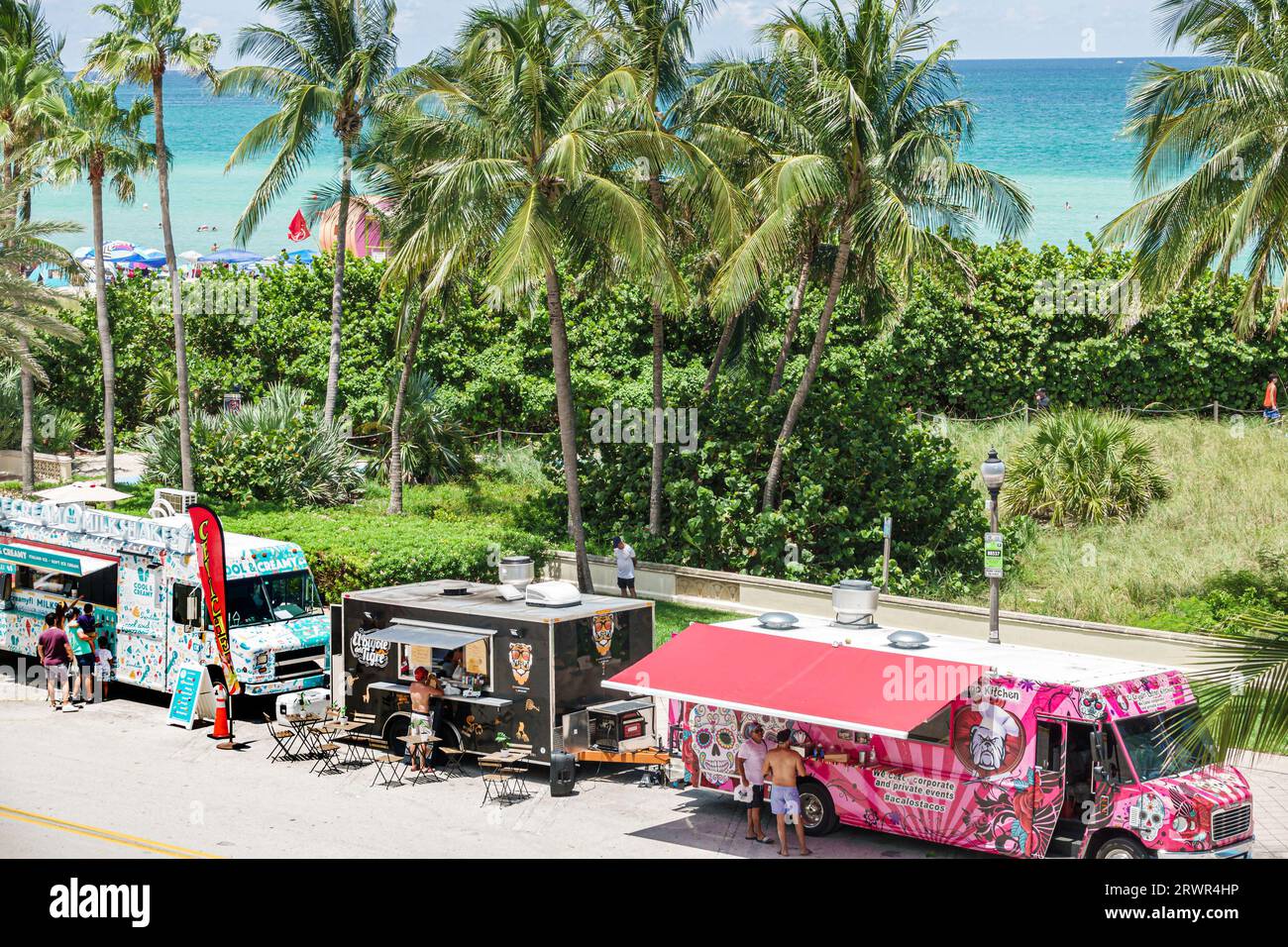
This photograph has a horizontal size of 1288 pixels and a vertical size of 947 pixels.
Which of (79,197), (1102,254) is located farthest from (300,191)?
(1102,254)

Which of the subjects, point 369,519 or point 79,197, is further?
point 79,197

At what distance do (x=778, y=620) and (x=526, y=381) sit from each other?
76.6ft

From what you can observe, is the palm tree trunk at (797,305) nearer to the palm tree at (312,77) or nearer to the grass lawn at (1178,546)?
the grass lawn at (1178,546)

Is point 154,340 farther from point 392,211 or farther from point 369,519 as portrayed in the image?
point 369,519

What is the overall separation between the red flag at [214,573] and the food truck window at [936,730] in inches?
415

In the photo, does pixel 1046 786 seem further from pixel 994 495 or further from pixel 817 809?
pixel 994 495

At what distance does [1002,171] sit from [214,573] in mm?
125536

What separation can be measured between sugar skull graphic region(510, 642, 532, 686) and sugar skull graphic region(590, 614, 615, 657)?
0.91 metres

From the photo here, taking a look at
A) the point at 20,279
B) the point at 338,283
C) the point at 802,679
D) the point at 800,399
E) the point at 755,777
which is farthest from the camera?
the point at 338,283

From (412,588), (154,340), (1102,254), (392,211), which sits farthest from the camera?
(154,340)

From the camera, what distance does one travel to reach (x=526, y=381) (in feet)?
129

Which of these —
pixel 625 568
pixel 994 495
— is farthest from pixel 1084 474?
pixel 994 495

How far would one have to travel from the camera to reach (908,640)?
15672 mm

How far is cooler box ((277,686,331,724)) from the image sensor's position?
19859mm
